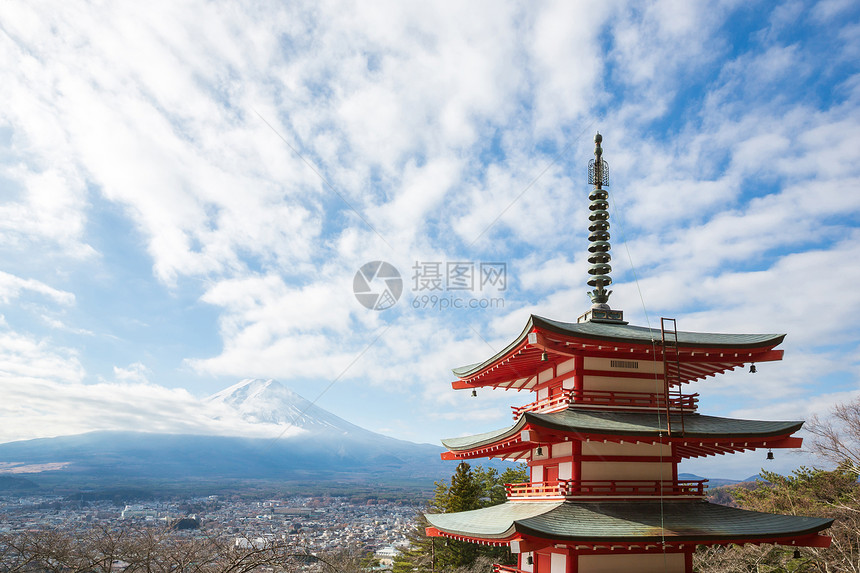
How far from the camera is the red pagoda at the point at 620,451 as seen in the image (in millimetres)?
12367

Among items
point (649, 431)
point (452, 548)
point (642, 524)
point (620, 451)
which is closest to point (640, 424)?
point (649, 431)

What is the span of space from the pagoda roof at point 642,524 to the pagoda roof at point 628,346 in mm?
3620

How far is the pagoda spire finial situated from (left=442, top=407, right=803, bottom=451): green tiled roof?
4.20m

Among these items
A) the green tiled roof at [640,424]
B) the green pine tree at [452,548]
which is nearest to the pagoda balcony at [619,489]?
the green tiled roof at [640,424]

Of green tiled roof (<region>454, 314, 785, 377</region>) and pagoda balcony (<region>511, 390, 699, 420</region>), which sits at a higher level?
green tiled roof (<region>454, 314, 785, 377</region>)

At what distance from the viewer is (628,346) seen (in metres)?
13.9

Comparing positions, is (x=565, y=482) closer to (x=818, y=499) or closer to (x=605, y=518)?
(x=605, y=518)

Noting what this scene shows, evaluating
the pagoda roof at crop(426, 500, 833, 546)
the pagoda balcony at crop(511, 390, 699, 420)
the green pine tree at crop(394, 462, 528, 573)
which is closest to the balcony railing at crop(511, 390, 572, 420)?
the pagoda balcony at crop(511, 390, 699, 420)

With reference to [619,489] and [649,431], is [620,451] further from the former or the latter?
[649,431]

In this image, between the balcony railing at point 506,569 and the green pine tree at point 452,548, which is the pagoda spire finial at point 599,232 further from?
the green pine tree at point 452,548

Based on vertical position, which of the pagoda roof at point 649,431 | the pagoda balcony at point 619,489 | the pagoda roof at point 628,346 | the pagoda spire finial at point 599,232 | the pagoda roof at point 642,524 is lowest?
the pagoda roof at point 642,524

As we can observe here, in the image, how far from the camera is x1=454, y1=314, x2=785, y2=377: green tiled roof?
43.4ft

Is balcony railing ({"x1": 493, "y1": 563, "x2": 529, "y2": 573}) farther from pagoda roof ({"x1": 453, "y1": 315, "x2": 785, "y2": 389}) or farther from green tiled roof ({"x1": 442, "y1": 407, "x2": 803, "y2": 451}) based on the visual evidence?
pagoda roof ({"x1": 453, "y1": 315, "x2": 785, "y2": 389})

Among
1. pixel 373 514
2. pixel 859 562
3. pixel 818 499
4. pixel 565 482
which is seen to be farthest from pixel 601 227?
pixel 373 514
